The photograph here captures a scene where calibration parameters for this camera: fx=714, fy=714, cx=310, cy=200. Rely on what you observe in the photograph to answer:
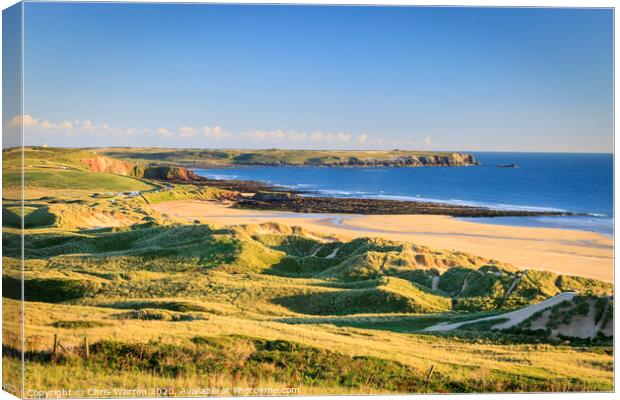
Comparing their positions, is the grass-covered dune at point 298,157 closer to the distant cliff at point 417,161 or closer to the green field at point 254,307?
the distant cliff at point 417,161

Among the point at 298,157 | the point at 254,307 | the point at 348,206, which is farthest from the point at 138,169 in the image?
the point at 348,206

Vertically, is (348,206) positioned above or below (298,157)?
below

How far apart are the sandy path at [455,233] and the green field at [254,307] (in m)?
0.45

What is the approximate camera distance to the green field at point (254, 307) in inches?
603

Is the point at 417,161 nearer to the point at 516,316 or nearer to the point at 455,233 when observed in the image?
the point at 455,233

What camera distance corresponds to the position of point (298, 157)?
20.8 meters

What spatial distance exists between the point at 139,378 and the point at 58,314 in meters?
3.19

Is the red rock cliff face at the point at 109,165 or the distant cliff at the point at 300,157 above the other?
the distant cliff at the point at 300,157

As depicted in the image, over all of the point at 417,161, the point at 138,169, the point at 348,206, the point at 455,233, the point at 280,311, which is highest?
the point at 417,161

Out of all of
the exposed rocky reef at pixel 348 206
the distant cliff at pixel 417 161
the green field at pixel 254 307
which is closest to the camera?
the green field at pixel 254 307

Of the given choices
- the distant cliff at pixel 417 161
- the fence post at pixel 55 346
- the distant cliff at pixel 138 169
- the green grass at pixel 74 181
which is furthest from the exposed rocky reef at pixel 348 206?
the fence post at pixel 55 346

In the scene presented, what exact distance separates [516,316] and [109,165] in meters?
12.7

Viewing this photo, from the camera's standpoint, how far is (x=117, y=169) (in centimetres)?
2214

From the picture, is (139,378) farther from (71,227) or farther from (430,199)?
(430,199)
